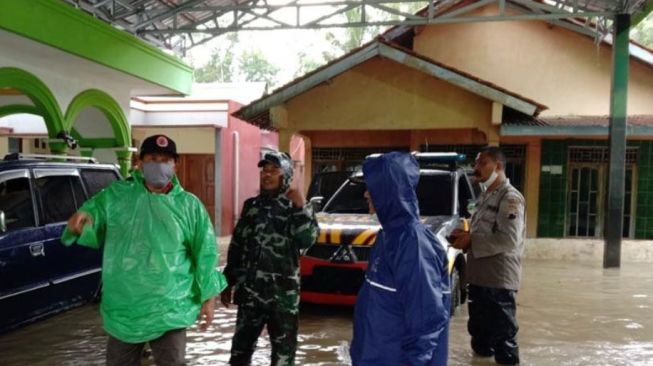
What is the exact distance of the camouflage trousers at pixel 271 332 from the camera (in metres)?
3.32

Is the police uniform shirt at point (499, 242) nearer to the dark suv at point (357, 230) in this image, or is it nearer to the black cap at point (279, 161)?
the dark suv at point (357, 230)

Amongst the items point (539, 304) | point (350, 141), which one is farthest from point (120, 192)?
point (350, 141)

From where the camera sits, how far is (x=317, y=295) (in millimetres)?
5824

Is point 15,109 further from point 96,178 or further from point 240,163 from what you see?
point 240,163

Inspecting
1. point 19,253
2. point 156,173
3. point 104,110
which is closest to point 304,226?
point 156,173

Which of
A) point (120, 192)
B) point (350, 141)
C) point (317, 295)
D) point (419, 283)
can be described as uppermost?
point (350, 141)

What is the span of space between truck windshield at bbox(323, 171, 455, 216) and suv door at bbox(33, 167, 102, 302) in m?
2.98

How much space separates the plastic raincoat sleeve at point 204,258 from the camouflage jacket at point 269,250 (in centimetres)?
61

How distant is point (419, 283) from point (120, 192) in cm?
160

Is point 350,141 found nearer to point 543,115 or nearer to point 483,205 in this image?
point 543,115

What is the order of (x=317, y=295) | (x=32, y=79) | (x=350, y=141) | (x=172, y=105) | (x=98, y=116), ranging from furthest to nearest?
(x=172, y=105) → (x=350, y=141) → (x=98, y=116) → (x=32, y=79) → (x=317, y=295)

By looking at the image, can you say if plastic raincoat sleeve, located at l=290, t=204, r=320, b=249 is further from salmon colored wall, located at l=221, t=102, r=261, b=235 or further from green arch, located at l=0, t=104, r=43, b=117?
salmon colored wall, located at l=221, t=102, r=261, b=235

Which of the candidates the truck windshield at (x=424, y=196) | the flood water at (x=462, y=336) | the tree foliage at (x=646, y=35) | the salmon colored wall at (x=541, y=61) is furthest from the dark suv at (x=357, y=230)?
the tree foliage at (x=646, y=35)

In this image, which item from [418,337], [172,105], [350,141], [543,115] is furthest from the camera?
[172,105]
